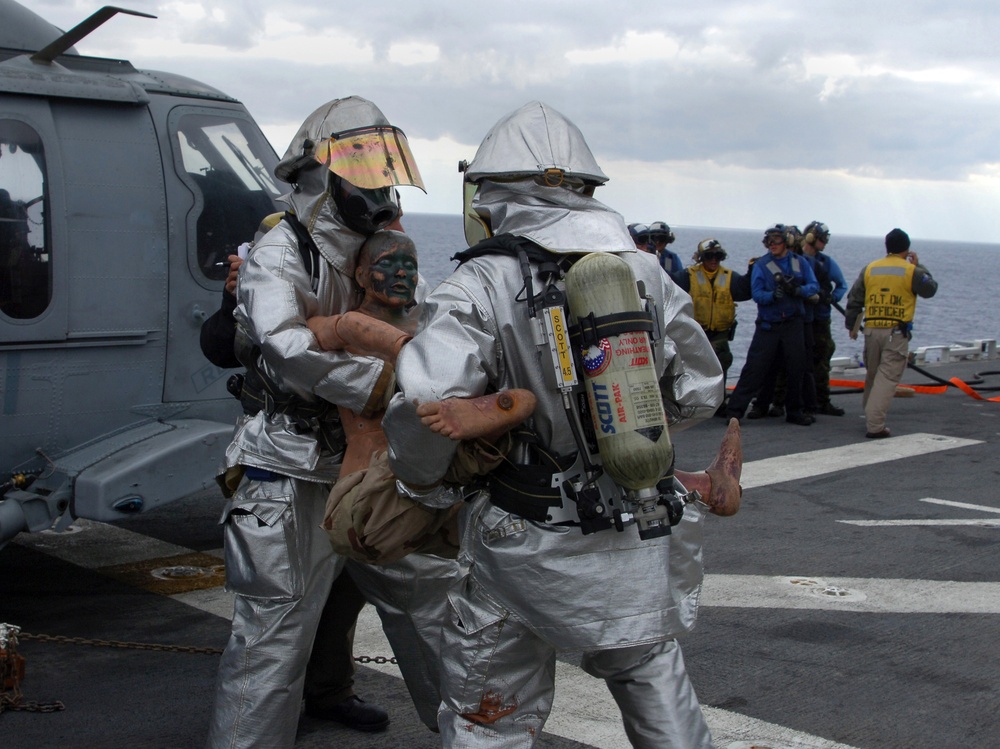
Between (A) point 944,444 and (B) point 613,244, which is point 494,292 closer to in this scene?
(B) point 613,244

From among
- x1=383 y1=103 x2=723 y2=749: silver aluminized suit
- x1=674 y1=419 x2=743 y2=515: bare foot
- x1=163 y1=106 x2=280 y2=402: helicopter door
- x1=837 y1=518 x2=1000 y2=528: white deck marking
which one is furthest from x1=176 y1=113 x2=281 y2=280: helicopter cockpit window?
x1=837 y1=518 x2=1000 y2=528: white deck marking

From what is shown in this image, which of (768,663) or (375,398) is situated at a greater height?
(375,398)

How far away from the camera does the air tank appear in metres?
2.69

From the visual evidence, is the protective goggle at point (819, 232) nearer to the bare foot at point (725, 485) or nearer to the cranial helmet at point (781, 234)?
the cranial helmet at point (781, 234)

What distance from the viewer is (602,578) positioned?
278 centimetres

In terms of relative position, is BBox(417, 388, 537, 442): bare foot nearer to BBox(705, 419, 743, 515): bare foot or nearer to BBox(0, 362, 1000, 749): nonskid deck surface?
BBox(0, 362, 1000, 749): nonskid deck surface

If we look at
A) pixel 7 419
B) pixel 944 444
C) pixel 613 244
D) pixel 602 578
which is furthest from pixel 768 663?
pixel 944 444

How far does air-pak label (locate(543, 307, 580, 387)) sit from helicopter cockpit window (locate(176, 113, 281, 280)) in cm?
352

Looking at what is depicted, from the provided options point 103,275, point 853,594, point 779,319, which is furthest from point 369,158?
point 779,319

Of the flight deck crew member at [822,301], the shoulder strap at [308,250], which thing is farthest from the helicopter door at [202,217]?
the flight deck crew member at [822,301]

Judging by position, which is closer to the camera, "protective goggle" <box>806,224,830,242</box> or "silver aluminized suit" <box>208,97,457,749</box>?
"silver aluminized suit" <box>208,97,457,749</box>

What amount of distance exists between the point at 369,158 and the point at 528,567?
1.55m

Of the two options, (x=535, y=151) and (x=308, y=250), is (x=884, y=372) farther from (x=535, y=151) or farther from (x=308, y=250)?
(x=535, y=151)

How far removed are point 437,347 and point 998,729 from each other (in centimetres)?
274
